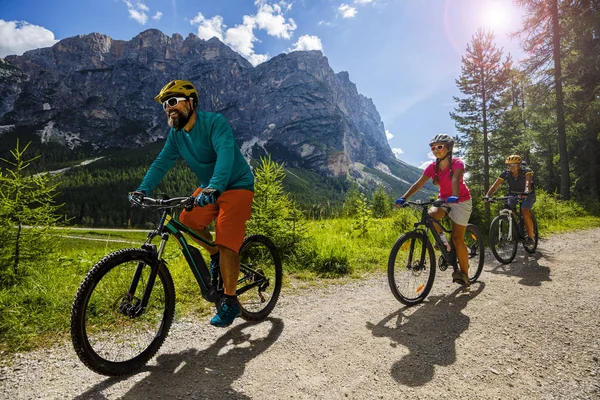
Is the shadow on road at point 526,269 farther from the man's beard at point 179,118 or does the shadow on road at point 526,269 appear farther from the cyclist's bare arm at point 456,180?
the man's beard at point 179,118

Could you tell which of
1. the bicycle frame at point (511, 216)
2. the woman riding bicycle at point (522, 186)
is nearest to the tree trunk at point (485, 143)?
the woman riding bicycle at point (522, 186)

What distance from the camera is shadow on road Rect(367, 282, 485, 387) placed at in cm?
298

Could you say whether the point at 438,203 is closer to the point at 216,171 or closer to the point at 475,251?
the point at 475,251

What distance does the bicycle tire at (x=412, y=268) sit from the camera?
15.8 feet

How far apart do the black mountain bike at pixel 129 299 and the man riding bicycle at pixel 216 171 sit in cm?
Answer: 22

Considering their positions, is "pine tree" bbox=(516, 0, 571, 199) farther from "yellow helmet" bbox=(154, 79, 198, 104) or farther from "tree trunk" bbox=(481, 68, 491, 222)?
"yellow helmet" bbox=(154, 79, 198, 104)

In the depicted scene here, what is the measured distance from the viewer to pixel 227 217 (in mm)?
3539

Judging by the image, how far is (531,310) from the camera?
4.46m

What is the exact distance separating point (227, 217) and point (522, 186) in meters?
9.10

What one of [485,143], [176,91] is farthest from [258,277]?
[485,143]

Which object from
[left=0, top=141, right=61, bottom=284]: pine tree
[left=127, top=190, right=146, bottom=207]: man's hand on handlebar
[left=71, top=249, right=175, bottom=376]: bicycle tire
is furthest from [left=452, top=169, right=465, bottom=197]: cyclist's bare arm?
[left=0, top=141, right=61, bottom=284]: pine tree

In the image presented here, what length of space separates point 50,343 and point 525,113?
2664 centimetres

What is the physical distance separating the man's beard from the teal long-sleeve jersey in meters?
0.13

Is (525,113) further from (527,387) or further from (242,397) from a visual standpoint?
(242,397)
